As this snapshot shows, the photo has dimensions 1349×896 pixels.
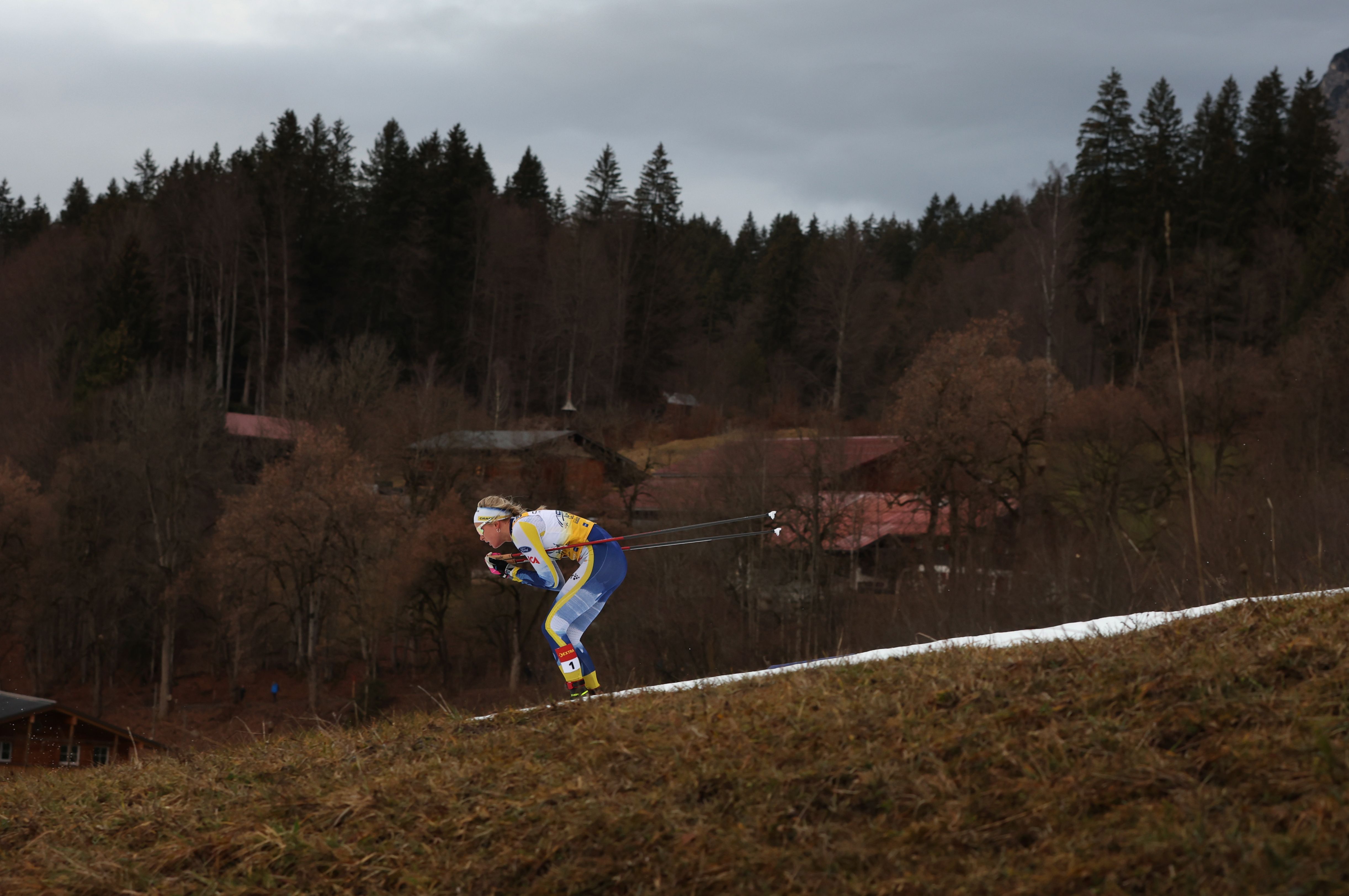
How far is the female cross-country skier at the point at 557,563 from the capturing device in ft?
31.2

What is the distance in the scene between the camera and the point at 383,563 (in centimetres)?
5122

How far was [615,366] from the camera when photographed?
300 ft

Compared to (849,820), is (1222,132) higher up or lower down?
higher up

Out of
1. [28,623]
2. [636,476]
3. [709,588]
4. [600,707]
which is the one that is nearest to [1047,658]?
[600,707]

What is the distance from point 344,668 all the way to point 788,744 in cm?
5876

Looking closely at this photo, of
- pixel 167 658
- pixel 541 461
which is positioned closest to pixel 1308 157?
pixel 541 461

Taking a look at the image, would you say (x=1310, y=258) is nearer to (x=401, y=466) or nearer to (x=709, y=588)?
(x=709, y=588)

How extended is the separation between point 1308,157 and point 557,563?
85933mm

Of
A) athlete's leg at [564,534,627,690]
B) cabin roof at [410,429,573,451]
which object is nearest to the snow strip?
athlete's leg at [564,534,627,690]

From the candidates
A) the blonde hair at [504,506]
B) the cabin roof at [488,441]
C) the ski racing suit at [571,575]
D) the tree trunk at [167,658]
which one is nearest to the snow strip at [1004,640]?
the ski racing suit at [571,575]

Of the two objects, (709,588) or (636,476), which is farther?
(636,476)

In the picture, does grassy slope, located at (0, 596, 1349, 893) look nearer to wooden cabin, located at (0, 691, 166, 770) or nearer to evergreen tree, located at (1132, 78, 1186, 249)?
wooden cabin, located at (0, 691, 166, 770)

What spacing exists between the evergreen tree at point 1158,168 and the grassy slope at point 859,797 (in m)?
72.6

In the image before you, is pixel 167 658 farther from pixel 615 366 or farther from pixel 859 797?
pixel 859 797
